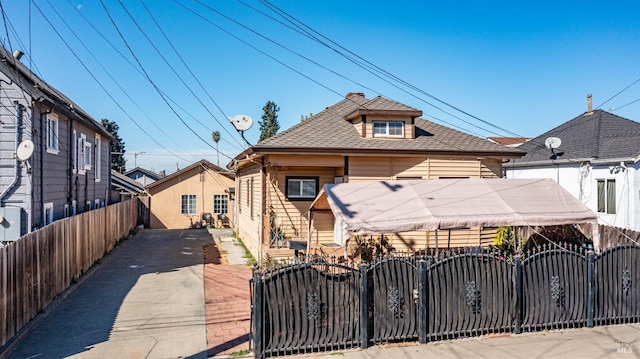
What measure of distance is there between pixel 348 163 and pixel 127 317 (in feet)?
24.2

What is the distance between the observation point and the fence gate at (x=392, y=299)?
23.4 feet

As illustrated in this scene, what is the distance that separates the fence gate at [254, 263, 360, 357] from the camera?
21.7 ft

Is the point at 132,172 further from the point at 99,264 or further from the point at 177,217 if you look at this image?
the point at 99,264

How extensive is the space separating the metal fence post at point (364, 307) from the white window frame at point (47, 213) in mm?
9562

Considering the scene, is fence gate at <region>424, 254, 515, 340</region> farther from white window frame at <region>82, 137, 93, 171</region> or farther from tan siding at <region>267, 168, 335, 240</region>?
white window frame at <region>82, 137, 93, 171</region>

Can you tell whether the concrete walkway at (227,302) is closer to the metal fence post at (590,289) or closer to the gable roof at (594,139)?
the metal fence post at (590,289)

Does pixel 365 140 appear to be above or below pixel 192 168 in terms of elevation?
above

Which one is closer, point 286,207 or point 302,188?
point 286,207

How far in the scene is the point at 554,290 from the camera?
784 centimetres

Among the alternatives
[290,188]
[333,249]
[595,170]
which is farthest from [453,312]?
[595,170]

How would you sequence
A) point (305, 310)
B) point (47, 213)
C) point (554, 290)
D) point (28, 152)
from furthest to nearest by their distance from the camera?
point (47, 213) → point (28, 152) → point (554, 290) → point (305, 310)

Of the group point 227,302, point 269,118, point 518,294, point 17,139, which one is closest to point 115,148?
point 269,118

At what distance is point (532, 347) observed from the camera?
7.06 metres

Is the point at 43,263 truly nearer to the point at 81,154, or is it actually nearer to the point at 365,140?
the point at 81,154
